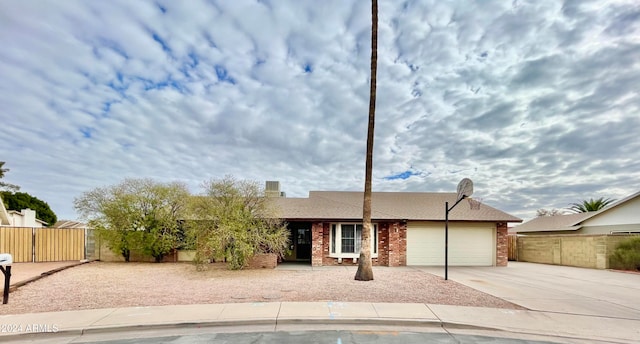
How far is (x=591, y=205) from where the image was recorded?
35219 millimetres

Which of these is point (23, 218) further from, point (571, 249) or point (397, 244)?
point (571, 249)

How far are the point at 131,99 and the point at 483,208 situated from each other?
17.9m

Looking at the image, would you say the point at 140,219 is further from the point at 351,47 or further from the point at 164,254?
the point at 351,47

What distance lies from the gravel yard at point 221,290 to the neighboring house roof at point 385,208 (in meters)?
4.18

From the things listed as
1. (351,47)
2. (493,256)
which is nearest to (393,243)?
(493,256)

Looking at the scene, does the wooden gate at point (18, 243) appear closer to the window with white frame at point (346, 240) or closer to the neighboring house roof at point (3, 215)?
the neighboring house roof at point (3, 215)

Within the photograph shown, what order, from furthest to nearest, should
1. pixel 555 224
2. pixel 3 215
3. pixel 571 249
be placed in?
pixel 555 224
pixel 3 215
pixel 571 249

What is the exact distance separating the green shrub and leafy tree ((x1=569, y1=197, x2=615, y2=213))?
71.7 ft

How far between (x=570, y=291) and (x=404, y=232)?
7.77m

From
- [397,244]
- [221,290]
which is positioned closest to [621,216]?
[397,244]

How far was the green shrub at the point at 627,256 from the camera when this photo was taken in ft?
51.8

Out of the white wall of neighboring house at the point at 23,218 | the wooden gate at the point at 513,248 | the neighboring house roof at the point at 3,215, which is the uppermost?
the neighboring house roof at the point at 3,215

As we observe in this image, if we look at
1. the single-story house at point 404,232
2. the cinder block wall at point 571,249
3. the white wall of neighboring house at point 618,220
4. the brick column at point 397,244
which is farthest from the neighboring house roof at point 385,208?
the white wall of neighboring house at point 618,220

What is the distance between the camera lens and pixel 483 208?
1933cm
